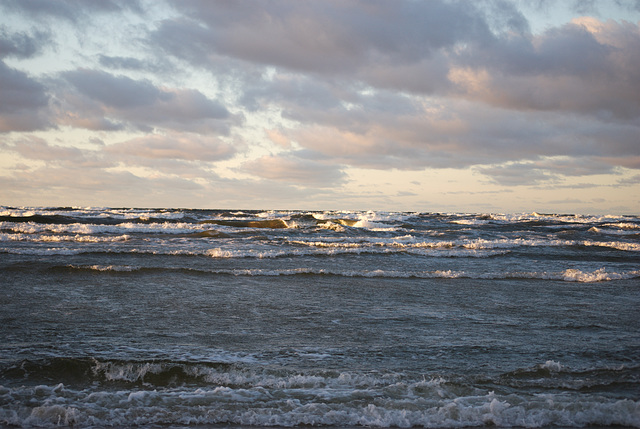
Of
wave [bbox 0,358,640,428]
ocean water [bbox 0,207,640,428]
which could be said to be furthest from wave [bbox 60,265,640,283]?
wave [bbox 0,358,640,428]

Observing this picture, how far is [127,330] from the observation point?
6.72 metres

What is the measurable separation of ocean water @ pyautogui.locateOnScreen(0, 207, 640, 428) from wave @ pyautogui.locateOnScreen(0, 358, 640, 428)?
0.7 inches

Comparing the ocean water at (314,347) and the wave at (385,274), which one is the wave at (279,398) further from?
the wave at (385,274)

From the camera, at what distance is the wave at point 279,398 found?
4.00m

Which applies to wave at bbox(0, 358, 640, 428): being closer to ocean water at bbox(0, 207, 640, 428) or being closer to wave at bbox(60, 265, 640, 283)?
ocean water at bbox(0, 207, 640, 428)

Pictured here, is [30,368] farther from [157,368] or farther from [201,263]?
[201,263]

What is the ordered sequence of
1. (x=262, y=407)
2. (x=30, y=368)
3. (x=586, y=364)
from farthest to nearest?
(x=586, y=364) < (x=30, y=368) < (x=262, y=407)

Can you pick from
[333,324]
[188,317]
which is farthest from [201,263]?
[333,324]

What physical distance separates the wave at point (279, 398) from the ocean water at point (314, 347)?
0.05 ft

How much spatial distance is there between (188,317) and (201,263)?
6912 mm

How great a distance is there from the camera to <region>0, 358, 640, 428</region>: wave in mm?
4004

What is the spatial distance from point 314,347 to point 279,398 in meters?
1.70

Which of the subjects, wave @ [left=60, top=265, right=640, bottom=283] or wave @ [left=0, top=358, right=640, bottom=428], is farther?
wave @ [left=60, top=265, right=640, bottom=283]

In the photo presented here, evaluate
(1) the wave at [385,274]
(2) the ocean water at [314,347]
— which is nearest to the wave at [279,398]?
(2) the ocean water at [314,347]
